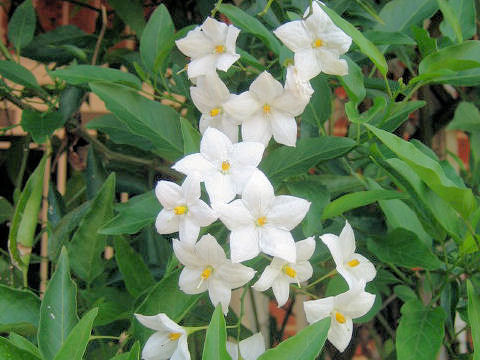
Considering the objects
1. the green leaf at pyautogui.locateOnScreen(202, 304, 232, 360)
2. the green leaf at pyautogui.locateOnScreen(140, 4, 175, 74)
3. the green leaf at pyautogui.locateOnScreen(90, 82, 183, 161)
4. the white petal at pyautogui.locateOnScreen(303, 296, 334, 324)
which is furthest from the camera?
the green leaf at pyautogui.locateOnScreen(140, 4, 175, 74)

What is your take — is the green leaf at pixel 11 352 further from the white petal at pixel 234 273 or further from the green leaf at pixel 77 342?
the white petal at pixel 234 273

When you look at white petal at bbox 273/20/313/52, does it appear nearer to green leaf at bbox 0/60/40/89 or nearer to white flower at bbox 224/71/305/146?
white flower at bbox 224/71/305/146

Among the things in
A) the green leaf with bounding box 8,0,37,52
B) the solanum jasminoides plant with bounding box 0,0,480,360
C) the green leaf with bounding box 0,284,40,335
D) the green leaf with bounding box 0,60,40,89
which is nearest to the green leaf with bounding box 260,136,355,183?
the solanum jasminoides plant with bounding box 0,0,480,360

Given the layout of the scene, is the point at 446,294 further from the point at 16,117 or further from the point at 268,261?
the point at 16,117

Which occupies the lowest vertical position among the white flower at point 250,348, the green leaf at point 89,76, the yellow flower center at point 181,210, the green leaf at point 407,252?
the white flower at point 250,348

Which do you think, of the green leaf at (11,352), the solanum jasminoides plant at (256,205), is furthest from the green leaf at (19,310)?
the green leaf at (11,352)

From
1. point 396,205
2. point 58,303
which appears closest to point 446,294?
point 396,205
